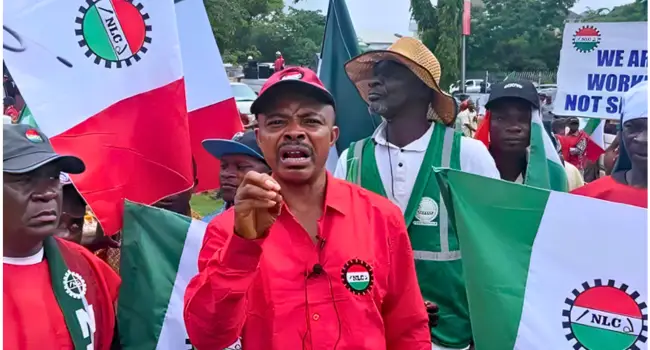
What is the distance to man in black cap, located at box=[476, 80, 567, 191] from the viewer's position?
4.65m

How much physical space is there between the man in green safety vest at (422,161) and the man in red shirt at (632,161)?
1.95ft

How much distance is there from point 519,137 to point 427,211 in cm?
120

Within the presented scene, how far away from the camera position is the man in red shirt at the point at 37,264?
2.74 metres

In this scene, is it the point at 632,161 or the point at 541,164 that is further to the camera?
the point at 541,164

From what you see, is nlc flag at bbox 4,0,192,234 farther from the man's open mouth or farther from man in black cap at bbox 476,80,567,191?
man in black cap at bbox 476,80,567,191

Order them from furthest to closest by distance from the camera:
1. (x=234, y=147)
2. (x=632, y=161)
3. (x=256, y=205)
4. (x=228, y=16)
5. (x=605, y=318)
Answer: (x=228, y=16) < (x=234, y=147) < (x=632, y=161) < (x=605, y=318) < (x=256, y=205)

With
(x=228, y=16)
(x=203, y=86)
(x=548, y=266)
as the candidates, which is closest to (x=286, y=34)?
(x=228, y=16)

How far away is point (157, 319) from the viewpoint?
3566mm

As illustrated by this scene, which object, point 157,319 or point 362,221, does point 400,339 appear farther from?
point 157,319

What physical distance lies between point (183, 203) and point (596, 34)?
379 centimetres

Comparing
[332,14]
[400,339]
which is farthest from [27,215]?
[332,14]

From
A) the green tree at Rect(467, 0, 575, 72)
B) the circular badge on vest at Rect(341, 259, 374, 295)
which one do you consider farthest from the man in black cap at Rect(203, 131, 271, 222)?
the green tree at Rect(467, 0, 575, 72)

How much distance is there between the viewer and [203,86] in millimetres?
5328

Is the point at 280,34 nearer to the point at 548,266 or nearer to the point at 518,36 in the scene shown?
the point at 518,36
